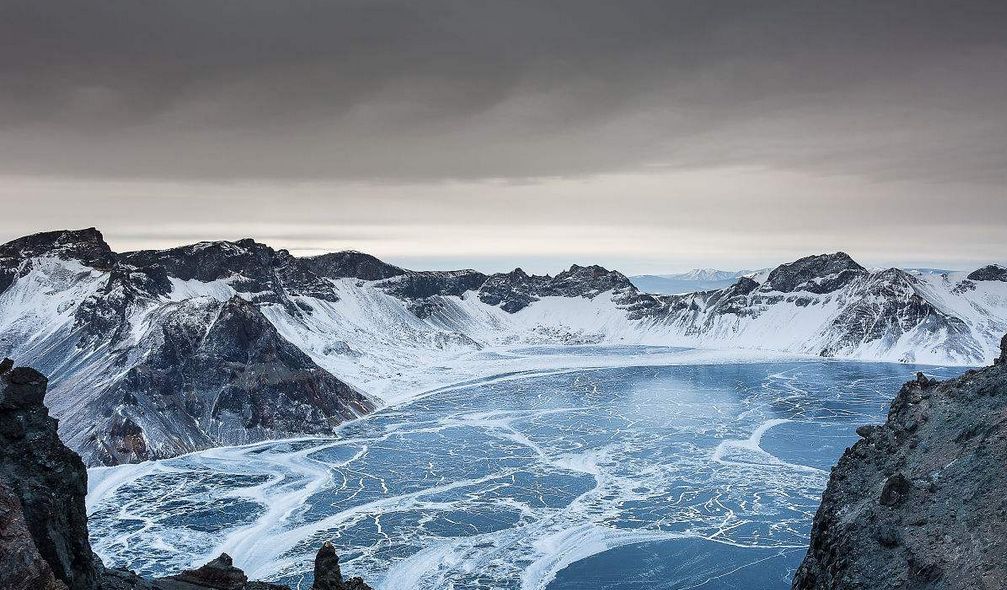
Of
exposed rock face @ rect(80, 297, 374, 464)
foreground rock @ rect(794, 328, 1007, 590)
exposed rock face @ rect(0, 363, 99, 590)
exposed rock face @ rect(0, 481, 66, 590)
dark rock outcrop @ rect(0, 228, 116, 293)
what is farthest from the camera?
dark rock outcrop @ rect(0, 228, 116, 293)

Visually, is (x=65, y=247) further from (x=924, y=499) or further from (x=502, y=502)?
(x=924, y=499)

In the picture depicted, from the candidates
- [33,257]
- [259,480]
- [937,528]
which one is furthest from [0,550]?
[33,257]

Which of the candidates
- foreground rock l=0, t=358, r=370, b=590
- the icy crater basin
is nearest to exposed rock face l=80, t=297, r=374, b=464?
the icy crater basin

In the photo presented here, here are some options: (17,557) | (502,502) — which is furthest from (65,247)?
(17,557)

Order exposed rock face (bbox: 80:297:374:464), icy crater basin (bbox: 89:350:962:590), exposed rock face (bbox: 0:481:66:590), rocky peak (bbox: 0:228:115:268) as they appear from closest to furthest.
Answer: exposed rock face (bbox: 0:481:66:590)
icy crater basin (bbox: 89:350:962:590)
exposed rock face (bbox: 80:297:374:464)
rocky peak (bbox: 0:228:115:268)

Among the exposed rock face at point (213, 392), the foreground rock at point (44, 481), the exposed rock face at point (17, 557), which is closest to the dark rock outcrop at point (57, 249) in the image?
the exposed rock face at point (213, 392)

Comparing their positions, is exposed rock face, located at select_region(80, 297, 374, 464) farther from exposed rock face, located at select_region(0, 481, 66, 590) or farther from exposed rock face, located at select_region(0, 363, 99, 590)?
exposed rock face, located at select_region(0, 481, 66, 590)

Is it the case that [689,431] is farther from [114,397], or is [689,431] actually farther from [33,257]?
[33,257]
